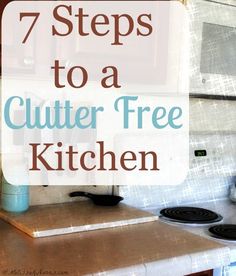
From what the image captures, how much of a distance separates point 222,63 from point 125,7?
460 mm

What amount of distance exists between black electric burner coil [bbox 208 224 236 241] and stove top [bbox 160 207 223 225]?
7cm

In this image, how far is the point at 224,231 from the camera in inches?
52.0

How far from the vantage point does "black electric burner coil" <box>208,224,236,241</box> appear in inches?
49.6

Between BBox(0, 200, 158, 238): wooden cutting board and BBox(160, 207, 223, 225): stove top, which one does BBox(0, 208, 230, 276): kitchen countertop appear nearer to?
BBox(0, 200, 158, 238): wooden cutting board

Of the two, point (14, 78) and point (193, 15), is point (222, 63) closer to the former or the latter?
point (193, 15)

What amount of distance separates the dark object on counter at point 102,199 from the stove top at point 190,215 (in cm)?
18

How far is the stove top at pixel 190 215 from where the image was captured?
Result: 1.45 metres

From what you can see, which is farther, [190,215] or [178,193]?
[178,193]

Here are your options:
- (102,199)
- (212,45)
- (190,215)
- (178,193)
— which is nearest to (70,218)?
(102,199)

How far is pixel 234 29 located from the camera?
1.63 metres

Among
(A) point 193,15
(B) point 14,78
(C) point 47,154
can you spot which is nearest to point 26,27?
(B) point 14,78

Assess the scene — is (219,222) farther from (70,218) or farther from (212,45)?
(212,45)

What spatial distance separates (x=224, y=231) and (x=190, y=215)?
0.70 ft

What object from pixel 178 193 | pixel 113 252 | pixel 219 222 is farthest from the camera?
pixel 178 193
